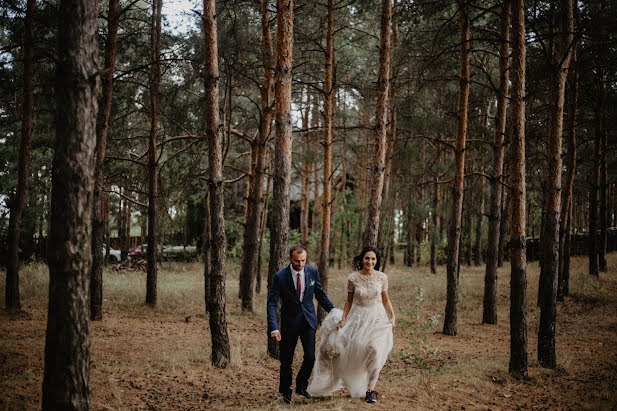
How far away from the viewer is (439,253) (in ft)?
99.8

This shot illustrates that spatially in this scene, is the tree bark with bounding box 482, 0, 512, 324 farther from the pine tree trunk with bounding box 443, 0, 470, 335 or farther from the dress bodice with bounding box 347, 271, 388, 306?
the dress bodice with bounding box 347, 271, 388, 306

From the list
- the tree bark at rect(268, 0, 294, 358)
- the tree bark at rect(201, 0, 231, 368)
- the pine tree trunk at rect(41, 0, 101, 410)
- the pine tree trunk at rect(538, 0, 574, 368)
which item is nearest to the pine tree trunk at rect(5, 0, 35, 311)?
the tree bark at rect(201, 0, 231, 368)

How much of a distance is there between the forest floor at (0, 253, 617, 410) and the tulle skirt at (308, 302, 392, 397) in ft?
0.76

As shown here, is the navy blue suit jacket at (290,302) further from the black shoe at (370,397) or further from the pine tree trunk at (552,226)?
the pine tree trunk at (552,226)

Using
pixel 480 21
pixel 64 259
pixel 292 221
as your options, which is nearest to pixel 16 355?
pixel 64 259

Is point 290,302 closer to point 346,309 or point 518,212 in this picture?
point 346,309

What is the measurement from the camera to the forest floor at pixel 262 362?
19.8 ft

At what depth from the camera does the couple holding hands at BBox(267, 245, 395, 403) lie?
5.78m

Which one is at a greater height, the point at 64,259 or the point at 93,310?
the point at 64,259

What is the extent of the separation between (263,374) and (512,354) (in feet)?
14.2

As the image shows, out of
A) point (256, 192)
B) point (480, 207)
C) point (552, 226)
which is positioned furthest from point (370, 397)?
point (480, 207)

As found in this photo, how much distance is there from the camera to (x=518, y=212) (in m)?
7.52

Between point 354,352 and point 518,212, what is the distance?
152 inches

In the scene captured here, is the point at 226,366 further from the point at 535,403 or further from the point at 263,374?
the point at 535,403
